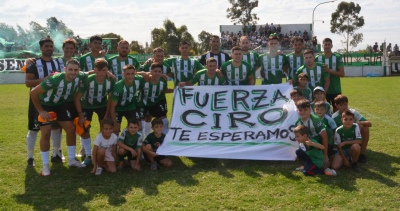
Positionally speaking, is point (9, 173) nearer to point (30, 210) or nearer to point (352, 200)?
point (30, 210)

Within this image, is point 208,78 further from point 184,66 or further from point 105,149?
point 105,149

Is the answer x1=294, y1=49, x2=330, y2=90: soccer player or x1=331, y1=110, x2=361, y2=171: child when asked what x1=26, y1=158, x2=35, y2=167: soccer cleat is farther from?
x1=294, y1=49, x2=330, y2=90: soccer player

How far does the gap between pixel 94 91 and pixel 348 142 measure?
3.61m

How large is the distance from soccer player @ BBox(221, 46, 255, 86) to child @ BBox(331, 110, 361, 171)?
5.94 ft

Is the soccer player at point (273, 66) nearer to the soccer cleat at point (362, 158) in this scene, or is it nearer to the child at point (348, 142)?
the child at point (348, 142)

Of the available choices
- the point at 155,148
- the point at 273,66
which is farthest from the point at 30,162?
the point at 273,66

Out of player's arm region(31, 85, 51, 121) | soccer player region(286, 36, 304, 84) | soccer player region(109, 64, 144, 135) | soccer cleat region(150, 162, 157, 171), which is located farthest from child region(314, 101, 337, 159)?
player's arm region(31, 85, 51, 121)

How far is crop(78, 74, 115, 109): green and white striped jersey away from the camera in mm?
5340

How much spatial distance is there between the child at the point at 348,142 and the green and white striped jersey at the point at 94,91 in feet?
10.7

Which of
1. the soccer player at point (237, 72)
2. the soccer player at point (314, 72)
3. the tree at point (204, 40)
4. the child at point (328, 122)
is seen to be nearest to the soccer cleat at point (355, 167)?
the child at point (328, 122)

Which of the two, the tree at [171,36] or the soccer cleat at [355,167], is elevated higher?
the tree at [171,36]

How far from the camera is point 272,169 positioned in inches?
192

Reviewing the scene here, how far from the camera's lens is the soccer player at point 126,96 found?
5.36 metres

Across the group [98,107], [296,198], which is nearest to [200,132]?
[98,107]
